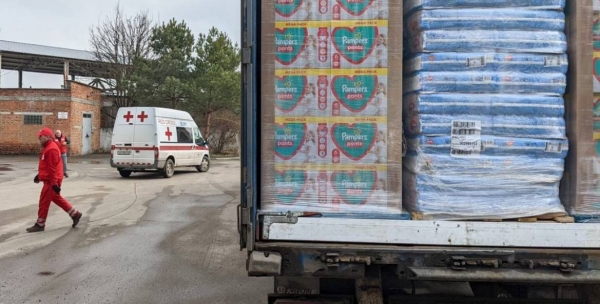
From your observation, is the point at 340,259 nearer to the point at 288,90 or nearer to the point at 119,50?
the point at 288,90

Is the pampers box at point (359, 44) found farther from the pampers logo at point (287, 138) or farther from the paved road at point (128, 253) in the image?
the paved road at point (128, 253)

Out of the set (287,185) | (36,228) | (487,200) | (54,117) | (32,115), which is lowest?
(36,228)

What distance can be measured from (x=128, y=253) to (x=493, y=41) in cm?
551

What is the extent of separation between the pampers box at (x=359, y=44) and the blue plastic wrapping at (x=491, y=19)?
0.32 m

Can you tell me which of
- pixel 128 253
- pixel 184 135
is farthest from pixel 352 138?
pixel 184 135

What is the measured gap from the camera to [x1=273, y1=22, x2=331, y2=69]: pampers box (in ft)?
9.43

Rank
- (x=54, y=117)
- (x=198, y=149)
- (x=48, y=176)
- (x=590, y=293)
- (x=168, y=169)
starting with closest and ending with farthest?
(x=590, y=293)
(x=48, y=176)
(x=168, y=169)
(x=198, y=149)
(x=54, y=117)

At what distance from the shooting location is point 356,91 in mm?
2869

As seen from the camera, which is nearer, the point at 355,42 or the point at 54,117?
the point at 355,42

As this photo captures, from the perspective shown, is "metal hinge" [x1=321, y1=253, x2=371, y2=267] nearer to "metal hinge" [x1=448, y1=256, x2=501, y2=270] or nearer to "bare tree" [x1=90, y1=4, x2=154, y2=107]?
"metal hinge" [x1=448, y1=256, x2=501, y2=270]

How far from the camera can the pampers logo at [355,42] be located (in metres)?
2.86

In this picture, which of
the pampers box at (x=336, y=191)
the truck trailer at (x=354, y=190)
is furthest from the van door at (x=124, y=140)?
the pampers box at (x=336, y=191)

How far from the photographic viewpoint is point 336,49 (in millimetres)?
2875

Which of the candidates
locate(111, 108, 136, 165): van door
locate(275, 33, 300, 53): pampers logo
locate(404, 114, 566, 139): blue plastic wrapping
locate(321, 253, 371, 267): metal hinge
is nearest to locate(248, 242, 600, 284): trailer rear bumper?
locate(321, 253, 371, 267): metal hinge
